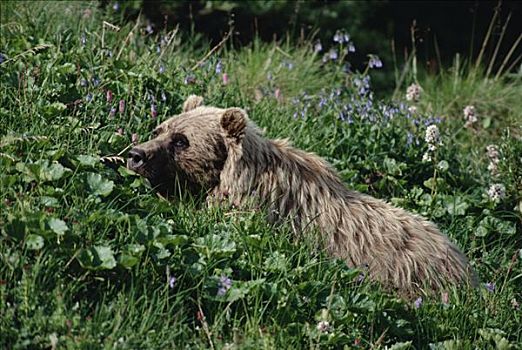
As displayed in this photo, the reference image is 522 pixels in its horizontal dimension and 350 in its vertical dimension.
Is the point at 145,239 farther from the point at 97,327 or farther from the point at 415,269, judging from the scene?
the point at 415,269

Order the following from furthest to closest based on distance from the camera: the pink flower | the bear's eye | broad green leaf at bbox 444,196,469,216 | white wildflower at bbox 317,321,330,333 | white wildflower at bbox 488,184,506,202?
white wildflower at bbox 488,184,506,202
broad green leaf at bbox 444,196,469,216
the bear's eye
the pink flower
white wildflower at bbox 317,321,330,333

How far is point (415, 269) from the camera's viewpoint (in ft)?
19.1

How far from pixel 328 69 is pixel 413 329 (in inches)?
179

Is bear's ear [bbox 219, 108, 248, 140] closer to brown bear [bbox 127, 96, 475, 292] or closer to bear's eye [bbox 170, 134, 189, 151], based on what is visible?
brown bear [bbox 127, 96, 475, 292]

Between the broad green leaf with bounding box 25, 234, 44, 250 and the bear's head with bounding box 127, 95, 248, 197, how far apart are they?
1.56 metres

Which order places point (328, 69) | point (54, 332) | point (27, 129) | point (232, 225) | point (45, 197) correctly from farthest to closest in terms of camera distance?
point (328, 69) < point (27, 129) < point (232, 225) < point (45, 197) < point (54, 332)

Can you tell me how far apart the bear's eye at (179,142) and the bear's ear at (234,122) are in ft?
0.89

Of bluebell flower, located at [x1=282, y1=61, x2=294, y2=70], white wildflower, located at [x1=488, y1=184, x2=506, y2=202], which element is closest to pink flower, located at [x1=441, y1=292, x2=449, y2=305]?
white wildflower, located at [x1=488, y1=184, x2=506, y2=202]

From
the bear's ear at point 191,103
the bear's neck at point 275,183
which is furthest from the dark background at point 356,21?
the bear's neck at point 275,183

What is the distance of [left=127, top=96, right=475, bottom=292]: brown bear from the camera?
229 inches

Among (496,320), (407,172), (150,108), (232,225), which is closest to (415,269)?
(496,320)

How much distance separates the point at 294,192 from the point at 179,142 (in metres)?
0.83

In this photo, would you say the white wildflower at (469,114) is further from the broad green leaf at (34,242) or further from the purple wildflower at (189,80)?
the broad green leaf at (34,242)

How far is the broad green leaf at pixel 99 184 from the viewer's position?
511 centimetres
